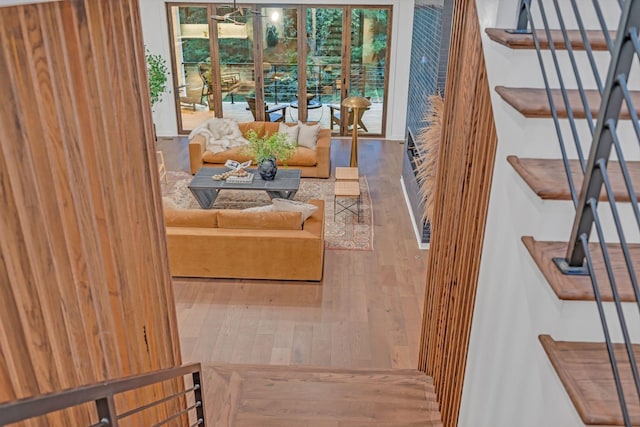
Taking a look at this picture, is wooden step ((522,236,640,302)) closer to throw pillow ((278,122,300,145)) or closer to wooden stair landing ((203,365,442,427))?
wooden stair landing ((203,365,442,427))

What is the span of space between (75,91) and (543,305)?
1811mm

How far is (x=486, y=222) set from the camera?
272cm

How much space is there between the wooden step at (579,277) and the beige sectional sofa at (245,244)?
4.20 m

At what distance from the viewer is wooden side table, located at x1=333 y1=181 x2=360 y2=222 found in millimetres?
7527

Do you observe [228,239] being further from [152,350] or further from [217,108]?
[217,108]

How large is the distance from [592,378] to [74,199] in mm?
1832

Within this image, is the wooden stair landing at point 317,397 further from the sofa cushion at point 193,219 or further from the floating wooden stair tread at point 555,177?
the floating wooden stair tread at point 555,177

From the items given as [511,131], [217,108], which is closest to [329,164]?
[217,108]

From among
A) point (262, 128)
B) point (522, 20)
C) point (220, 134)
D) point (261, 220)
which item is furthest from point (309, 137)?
point (522, 20)

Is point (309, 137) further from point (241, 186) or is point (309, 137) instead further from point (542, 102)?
point (542, 102)

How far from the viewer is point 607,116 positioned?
135 centimetres

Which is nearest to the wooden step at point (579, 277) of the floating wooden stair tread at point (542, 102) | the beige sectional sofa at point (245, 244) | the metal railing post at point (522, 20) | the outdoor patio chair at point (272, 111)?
the floating wooden stair tread at point (542, 102)

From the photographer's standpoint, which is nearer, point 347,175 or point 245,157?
point 347,175

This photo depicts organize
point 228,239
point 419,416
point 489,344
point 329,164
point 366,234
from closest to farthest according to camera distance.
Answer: point 489,344
point 419,416
point 228,239
point 366,234
point 329,164
